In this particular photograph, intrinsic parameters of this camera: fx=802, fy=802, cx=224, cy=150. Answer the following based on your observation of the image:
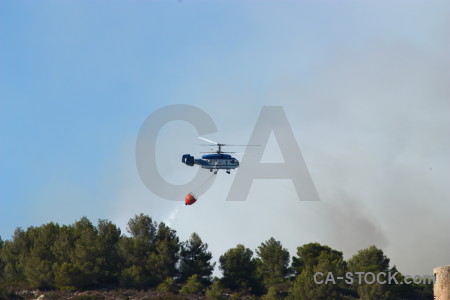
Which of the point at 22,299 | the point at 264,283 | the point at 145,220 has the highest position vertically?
the point at 145,220

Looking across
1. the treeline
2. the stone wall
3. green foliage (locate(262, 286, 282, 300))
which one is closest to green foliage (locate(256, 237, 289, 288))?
the treeline

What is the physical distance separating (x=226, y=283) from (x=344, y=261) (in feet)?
57.2

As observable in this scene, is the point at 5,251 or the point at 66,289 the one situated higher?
the point at 5,251

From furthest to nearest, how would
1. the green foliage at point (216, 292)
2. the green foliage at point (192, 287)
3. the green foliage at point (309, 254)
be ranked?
the green foliage at point (309, 254)
the green foliage at point (192, 287)
the green foliage at point (216, 292)

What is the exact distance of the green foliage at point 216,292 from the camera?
4181 inches

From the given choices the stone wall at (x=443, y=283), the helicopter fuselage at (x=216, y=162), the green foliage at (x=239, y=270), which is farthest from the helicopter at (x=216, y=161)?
the stone wall at (x=443, y=283)

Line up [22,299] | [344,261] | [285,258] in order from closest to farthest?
[22,299] → [344,261] → [285,258]

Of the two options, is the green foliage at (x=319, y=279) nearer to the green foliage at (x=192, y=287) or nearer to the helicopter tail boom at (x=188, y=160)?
the green foliage at (x=192, y=287)

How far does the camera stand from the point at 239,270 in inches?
4496

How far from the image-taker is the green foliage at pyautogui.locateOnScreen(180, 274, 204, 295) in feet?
358

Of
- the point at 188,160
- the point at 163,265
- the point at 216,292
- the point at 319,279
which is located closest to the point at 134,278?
the point at 163,265

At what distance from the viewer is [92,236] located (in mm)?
118812

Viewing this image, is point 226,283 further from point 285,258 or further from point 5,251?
point 5,251

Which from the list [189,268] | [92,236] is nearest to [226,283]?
[189,268]
